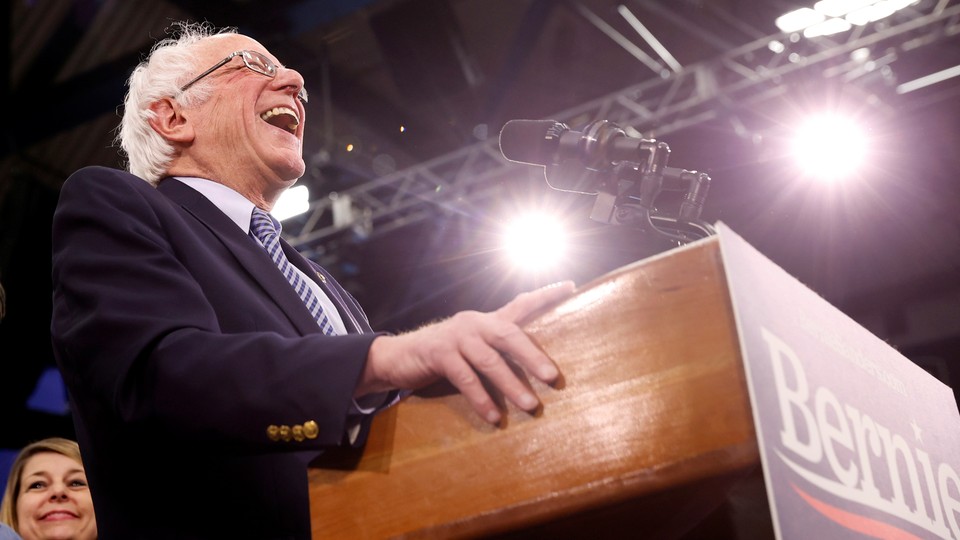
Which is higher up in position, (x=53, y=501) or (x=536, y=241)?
(x=536, y=241)

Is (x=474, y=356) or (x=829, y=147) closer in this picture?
(x=474, y=356)

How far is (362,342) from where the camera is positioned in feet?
3.06

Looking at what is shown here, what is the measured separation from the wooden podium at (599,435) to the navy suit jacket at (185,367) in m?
0.09

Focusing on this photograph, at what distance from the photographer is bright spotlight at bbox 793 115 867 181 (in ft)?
17.9

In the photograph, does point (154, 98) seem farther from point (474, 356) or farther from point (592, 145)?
point (474, 356)

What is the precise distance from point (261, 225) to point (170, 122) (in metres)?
0.47

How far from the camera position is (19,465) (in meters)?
3.74

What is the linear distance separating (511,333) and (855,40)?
494 cm

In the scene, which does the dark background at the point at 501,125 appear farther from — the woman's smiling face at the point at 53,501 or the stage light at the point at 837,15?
the woman's smiling face at the point at 53,501

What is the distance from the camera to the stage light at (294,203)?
706 centimetres

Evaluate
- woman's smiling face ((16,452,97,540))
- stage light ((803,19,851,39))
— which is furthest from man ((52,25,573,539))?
stage light ((803,19,851,39))

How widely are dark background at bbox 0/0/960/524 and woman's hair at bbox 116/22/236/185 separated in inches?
148

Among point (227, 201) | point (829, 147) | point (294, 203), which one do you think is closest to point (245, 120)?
point (227, 201)

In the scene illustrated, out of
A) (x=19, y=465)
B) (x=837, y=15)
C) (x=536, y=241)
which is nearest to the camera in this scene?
(x=19, y=465)
